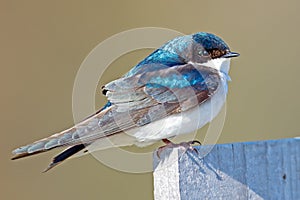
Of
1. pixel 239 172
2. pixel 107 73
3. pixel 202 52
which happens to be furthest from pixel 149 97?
pixel 107 73

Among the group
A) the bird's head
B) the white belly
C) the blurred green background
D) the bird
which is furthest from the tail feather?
the blurred green background

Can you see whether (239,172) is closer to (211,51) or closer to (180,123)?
(180,123)

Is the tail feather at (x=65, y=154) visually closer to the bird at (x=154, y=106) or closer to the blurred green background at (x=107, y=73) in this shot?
the bird at (x=154, y=106)

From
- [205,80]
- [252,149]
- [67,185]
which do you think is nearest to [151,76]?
[205,80]

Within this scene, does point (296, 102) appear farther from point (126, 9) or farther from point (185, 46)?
point (185, 46)

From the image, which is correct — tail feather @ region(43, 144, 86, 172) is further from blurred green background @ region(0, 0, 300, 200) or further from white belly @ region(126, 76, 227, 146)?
blurred green background @ region(0, 0, 300, 200)

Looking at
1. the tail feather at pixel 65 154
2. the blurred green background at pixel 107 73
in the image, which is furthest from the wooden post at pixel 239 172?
the blurred green background at pixel 107 73
